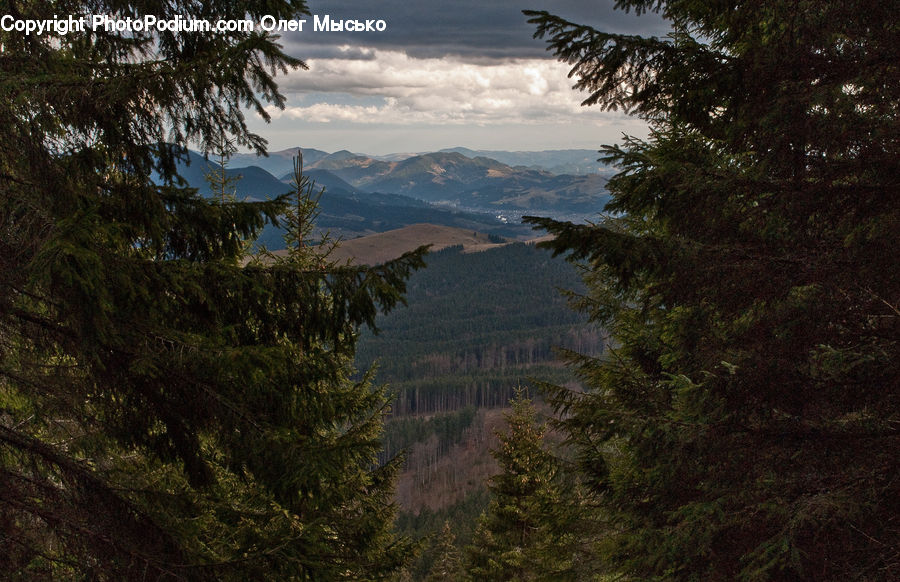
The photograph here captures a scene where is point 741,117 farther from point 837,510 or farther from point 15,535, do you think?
point 15,535

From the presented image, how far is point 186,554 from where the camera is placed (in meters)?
4.24

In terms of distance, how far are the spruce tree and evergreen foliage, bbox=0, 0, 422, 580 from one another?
9.04 ft

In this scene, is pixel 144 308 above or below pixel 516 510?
above

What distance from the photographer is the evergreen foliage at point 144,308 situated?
3785 millimetres

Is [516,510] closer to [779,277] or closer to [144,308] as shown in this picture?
[779,277]

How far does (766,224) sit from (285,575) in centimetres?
519

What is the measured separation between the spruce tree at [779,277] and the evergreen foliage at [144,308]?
276cm

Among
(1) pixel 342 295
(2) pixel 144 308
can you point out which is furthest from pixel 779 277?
(2) pixel 144 308

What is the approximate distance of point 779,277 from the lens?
15.8ft

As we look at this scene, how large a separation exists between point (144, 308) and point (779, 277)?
545 centimetres

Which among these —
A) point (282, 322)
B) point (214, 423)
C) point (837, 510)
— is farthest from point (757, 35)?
point (214, 423)

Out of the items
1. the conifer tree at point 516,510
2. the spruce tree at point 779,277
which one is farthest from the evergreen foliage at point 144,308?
the conifer tree at point 516,510

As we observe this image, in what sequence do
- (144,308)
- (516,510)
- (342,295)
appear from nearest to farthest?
(144,308) → (342,295) → (516,510)

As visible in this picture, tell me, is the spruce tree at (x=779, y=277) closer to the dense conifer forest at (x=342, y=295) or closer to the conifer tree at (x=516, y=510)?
the dense conifer forest at (x=342, y=295)
